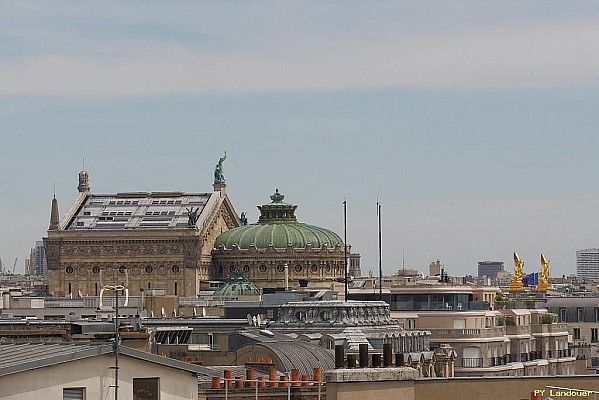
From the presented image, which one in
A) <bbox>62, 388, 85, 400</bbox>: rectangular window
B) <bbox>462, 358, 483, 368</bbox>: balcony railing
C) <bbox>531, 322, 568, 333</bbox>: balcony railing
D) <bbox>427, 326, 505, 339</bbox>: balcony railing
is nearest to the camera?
<bbox>62, 388, 85, 400</bbox>: rectangular window

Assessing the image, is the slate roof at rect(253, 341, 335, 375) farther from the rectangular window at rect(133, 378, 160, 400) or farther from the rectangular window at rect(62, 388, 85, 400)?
the rectangular window at rect(62, 388, 85, 400)

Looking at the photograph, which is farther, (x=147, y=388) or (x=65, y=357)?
(x=147, y=388)

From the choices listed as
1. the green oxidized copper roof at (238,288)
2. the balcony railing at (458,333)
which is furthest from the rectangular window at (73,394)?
the green oxidized copper roof at (238,288)

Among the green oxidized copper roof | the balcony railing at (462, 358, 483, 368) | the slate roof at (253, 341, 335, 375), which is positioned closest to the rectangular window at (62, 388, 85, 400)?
the slate roof at (253, 341, 335, 375)

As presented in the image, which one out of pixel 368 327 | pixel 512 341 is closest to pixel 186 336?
pixel 368 327

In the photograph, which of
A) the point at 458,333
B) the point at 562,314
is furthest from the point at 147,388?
the point at 562,314

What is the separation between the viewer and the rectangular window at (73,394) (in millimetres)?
36344

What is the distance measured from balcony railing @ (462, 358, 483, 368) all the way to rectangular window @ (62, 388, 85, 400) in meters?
66.2

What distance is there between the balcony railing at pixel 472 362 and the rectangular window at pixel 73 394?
217 ft

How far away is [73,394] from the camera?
1435 inches

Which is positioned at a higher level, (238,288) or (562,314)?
(238,288)

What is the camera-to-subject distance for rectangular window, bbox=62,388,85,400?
119 feet

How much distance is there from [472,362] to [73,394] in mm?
69159

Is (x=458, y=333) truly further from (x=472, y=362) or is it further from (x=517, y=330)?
(x=517, y=330)
